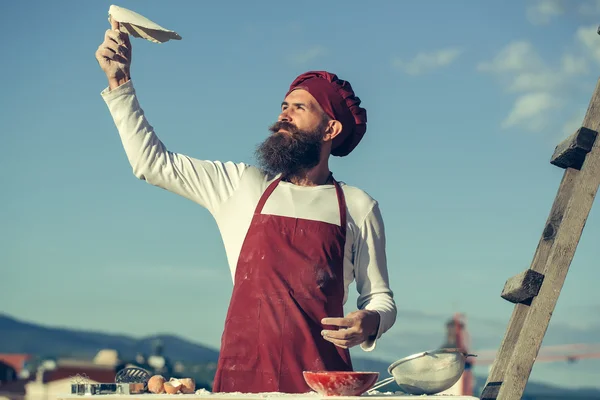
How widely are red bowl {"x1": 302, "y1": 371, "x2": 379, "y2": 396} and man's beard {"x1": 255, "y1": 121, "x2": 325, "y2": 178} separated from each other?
1.36 m

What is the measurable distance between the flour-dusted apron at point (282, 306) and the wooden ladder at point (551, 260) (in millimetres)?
811

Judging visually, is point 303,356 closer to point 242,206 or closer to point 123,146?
point 242,206

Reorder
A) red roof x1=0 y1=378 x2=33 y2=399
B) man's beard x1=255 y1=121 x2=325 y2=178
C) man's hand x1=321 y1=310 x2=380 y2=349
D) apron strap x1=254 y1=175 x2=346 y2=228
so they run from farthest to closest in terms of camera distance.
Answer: red roof x1=0 y1=378 x2=33 y2=399 < man's beard x1=255 y1=121 x2=325 y2=178 < apron strap x1=254 y1=175 x2=346 y2=228 < man's hand x1=321 y1=310 x2=380 y2=349

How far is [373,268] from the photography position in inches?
177

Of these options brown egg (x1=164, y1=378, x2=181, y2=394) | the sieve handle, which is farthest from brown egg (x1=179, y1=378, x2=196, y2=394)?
the sieve handle

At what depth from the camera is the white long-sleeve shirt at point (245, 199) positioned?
4.38 metres

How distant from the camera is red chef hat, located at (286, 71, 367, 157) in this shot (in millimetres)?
4750

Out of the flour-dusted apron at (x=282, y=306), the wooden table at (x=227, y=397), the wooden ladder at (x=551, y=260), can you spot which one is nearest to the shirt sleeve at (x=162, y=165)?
the flour-dusted apron at (x=282, y=306)

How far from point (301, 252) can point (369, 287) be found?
15.5 inches

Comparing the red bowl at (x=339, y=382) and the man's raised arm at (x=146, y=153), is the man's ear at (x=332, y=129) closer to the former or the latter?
the man's raised arm at (x=146, y=153)

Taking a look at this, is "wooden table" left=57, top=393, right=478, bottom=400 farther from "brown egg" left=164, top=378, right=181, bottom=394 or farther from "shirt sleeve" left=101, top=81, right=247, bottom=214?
"shirt sleeve" left=101, top=81, right=247, bottom=214

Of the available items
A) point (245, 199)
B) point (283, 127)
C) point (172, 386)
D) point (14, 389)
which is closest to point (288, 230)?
point (245, 199)

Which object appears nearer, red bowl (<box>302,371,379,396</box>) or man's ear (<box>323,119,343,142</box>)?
red bowl (<box>302,371,379,396</box>)

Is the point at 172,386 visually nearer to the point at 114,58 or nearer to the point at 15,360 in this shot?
the point at 114,58
